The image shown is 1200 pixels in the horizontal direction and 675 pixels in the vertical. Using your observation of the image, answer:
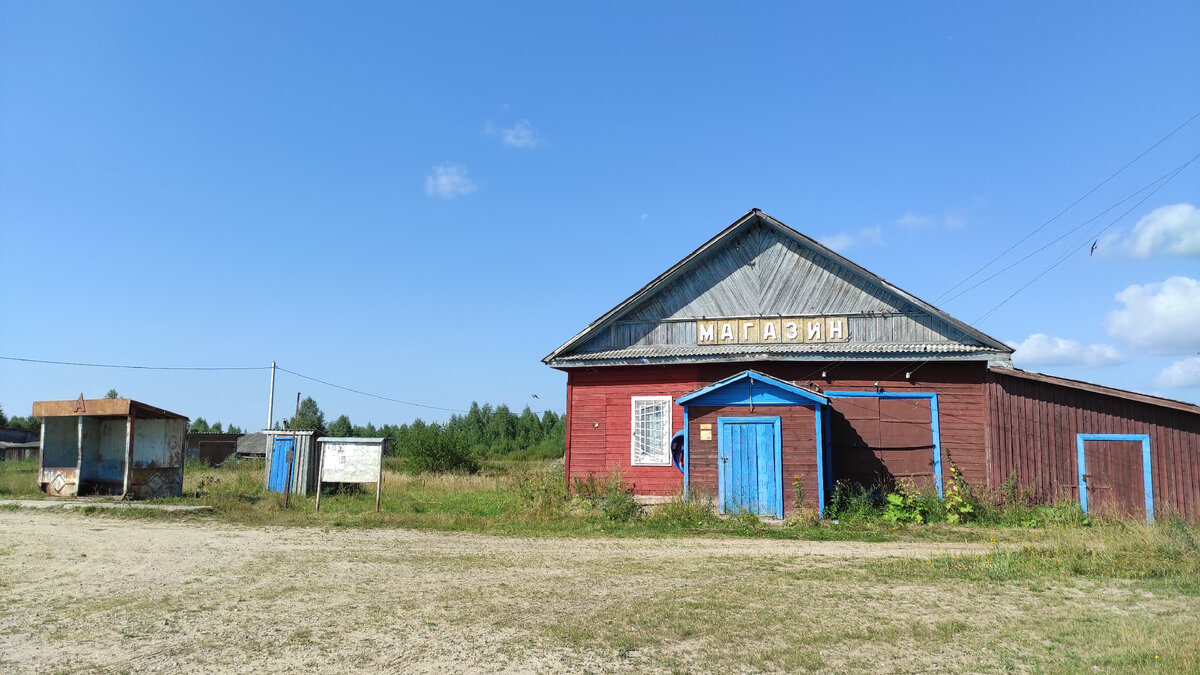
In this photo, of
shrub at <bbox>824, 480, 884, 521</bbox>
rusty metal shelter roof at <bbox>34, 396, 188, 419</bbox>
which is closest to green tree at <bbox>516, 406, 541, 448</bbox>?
rusty metal shelter roof at <bbox>34, 396, 188, 419</bbox>

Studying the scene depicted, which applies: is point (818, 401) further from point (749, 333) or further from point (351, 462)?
point (351, 462)

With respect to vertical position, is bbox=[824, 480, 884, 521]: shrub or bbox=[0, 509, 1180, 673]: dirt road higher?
bbox=[824, 480, 884, 521]: shrub

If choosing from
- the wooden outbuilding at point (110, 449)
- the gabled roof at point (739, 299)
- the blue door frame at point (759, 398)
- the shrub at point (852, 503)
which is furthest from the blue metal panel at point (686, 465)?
the wooden outbuilding at point (110, 449)

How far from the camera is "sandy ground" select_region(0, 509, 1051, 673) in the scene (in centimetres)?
611

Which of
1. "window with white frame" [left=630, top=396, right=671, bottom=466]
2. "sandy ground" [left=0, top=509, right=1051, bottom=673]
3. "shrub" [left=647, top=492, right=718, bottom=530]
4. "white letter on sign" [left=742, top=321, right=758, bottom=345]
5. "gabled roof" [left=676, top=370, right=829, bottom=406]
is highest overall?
"white letter on sign" [left=742, top=321, right=758, bottom=345]

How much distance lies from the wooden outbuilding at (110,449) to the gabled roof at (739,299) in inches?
415

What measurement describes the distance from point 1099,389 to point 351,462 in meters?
16.1

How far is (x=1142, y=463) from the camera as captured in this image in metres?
15.6

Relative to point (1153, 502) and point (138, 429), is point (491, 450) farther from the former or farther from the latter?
point (1153, 502)

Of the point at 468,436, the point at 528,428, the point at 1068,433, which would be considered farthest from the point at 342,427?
the point at 1068,433

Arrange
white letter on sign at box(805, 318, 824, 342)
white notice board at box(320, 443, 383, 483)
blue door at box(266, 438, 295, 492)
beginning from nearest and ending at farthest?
1. white notice board at box(320, 443, 383, 483)
2. white letter on sign at box(805, 318, 824, 342)
3. blue door at box(266, 438, 295, 492)

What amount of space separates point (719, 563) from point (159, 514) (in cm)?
1243

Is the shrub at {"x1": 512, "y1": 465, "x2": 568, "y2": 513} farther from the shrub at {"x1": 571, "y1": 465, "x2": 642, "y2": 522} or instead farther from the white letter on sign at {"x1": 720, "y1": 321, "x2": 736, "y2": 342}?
the white letter on sign at {"x1": 720, "y1": 321, "x2": 736, "y2": 342}

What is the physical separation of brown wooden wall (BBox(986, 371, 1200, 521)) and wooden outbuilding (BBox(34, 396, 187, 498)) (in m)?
20.3
